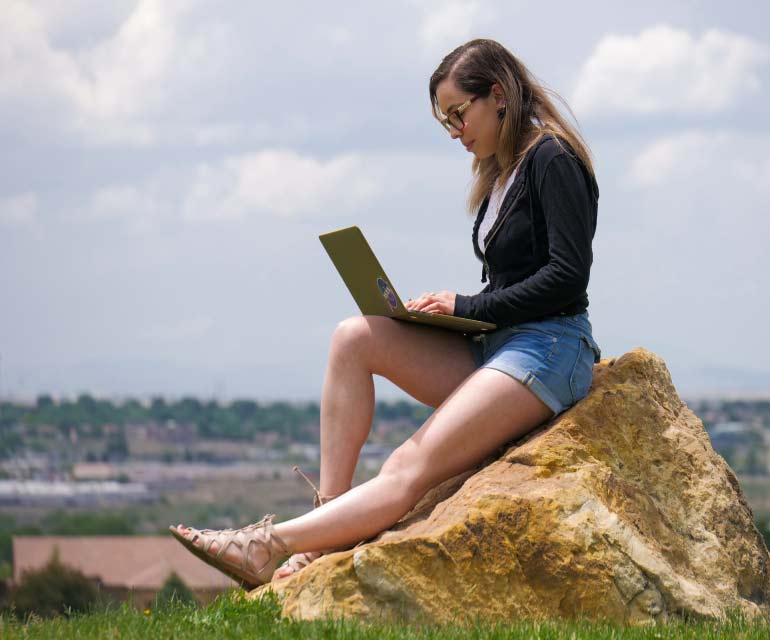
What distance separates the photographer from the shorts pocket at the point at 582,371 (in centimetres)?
602

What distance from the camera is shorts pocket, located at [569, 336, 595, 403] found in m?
6.02

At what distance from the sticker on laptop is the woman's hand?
15 cm

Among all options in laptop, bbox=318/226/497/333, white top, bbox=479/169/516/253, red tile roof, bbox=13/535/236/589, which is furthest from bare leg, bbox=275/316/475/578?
red tile roof, bbox=13/535/236/589

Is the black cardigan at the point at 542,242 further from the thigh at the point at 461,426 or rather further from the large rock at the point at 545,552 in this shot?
the large rock at the point at 545,552

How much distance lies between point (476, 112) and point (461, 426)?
1621mm

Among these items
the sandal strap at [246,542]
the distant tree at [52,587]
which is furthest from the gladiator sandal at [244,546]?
the distant tree at [52,587]

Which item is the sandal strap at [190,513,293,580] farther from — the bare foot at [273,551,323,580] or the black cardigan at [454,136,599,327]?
the black cardigan at [454,136,599,327]

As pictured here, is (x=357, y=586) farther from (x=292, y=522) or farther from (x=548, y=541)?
(x=548, y=541)

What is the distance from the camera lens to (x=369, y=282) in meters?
5.90

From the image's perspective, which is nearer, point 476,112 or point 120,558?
point 476,112

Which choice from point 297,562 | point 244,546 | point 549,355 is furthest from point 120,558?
point 549,355

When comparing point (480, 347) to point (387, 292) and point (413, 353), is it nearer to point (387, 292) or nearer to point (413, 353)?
point (413, 353)

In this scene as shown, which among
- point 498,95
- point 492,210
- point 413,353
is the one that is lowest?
point 413,353

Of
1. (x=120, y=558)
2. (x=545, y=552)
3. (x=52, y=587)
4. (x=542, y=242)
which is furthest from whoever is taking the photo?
(x=120, y=558)
